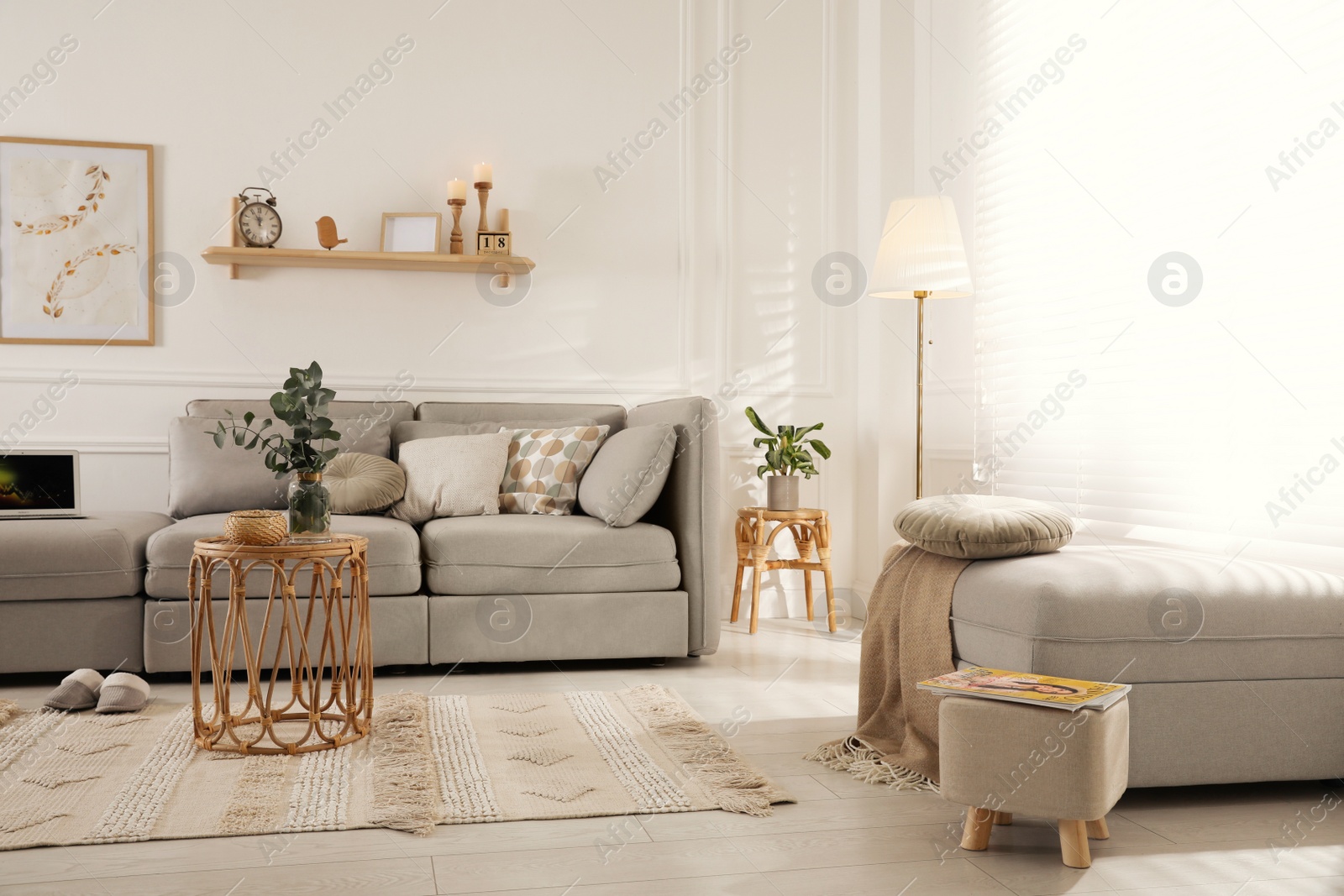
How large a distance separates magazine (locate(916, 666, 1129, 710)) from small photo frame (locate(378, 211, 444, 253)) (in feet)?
9.24

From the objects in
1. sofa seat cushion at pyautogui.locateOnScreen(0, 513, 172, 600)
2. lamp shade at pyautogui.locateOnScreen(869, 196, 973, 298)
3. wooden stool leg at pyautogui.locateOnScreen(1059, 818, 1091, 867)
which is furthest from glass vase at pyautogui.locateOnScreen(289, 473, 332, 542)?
lamp shade at pyautogui.locateOnScreen(869, 196, 973, 298)

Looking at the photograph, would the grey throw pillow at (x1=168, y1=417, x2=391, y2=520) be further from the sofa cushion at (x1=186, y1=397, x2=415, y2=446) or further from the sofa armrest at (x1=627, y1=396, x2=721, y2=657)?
the sofa armrest at (x1=627, y1=396, x2=721, y2=657)

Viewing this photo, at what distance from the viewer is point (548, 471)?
143 inches

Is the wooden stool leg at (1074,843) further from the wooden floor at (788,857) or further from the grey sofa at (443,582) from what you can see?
the grey sofa at (443,582)

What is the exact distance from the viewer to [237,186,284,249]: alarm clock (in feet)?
12.9

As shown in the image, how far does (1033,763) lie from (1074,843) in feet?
0.53

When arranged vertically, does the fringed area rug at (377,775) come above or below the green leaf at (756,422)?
below

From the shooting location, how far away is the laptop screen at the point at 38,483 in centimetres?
323

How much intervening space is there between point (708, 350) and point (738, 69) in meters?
1.17

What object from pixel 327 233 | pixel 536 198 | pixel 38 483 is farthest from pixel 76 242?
pixel 536 198

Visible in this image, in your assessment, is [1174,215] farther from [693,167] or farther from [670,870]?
[670,870]

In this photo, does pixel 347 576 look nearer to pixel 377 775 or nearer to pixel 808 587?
pixel 377 775

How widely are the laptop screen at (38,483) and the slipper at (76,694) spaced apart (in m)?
0.75

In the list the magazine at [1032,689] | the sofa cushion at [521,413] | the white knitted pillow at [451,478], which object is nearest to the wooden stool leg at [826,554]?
the sofa cushion at [521,413]
